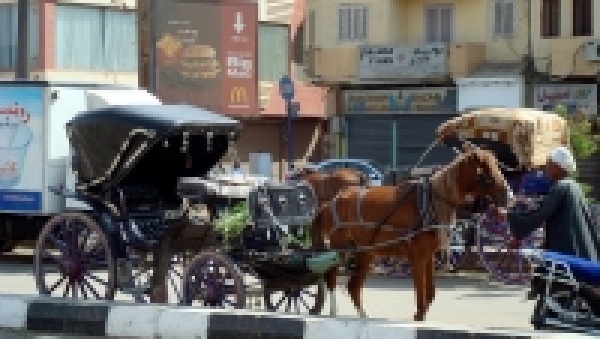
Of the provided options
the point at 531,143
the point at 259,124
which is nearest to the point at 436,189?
the point at 531,143

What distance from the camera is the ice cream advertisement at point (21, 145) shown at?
1988cm

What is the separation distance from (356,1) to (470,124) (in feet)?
53.0

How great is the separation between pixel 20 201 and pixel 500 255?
24.4 ft

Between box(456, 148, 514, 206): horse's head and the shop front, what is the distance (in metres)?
20.9

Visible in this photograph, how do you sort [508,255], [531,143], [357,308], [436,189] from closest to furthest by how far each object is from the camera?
[436,189] < [357,308] < [508,255] < [531,143]

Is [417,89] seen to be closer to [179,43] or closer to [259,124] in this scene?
[179,43]

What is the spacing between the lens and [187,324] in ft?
34.7

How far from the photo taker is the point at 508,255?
55.8 ft

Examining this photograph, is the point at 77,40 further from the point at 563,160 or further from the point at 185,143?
the point at 563,160

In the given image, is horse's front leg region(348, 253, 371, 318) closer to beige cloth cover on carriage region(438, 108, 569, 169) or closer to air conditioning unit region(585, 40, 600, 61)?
beige cloth cover on carriage region(438, 108, 569, 169)

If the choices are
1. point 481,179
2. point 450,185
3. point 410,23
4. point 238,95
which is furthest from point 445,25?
point 481,179

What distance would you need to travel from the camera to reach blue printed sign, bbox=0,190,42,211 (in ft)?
66.1

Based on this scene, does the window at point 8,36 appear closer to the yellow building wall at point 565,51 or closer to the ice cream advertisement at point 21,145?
the yellow building wall at point 565,51

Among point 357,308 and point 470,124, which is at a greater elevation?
point 470,124
